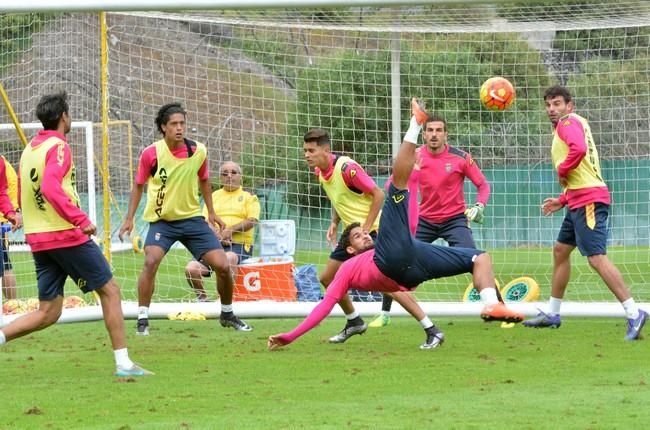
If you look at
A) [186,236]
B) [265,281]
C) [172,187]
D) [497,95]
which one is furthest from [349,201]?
[265,281]

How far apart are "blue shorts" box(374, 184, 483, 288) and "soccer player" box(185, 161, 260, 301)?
16.8ft

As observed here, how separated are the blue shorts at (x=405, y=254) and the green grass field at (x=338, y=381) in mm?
663

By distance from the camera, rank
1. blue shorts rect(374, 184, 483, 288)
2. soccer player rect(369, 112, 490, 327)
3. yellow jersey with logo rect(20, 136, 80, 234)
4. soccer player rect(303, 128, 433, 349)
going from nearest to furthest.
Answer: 1. yellow jersey with logo rect(20, 136, 80, 234)
2. blue shorts rect(374, 184, 483, 288)
3. soccer player rect(303, 128, 433, 349)
4. soccer player rect(369, 112, 490, 327)

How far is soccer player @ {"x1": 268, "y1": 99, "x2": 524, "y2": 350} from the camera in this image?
28.5ft

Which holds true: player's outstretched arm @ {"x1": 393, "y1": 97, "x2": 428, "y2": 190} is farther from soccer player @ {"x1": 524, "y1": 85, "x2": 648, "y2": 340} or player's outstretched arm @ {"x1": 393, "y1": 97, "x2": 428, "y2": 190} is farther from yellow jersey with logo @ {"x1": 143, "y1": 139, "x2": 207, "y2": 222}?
yellow jersey with logo @ {"x1": 143, "y1": 139, "x2": 207, "y2": 222}

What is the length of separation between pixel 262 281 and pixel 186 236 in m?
2.52

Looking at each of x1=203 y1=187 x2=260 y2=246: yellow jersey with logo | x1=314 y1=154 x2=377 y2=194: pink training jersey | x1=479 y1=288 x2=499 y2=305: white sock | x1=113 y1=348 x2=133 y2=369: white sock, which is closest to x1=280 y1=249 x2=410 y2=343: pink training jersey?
x1=479 y1=288 x2=499 y2=305: white sock

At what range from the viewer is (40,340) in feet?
35.4

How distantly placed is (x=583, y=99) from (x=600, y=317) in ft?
21.3

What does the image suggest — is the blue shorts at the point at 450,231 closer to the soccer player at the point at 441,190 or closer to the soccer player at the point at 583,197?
the soccer player at the point at 441,190

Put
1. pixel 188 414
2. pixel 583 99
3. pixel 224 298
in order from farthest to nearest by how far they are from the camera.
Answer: pixel 583 99, pixel 224 298, pixel 188 414

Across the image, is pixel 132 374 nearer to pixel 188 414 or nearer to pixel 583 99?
pixel 188 414

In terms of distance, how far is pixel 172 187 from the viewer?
1122 centimetres

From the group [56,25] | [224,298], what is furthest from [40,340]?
[56,25]
